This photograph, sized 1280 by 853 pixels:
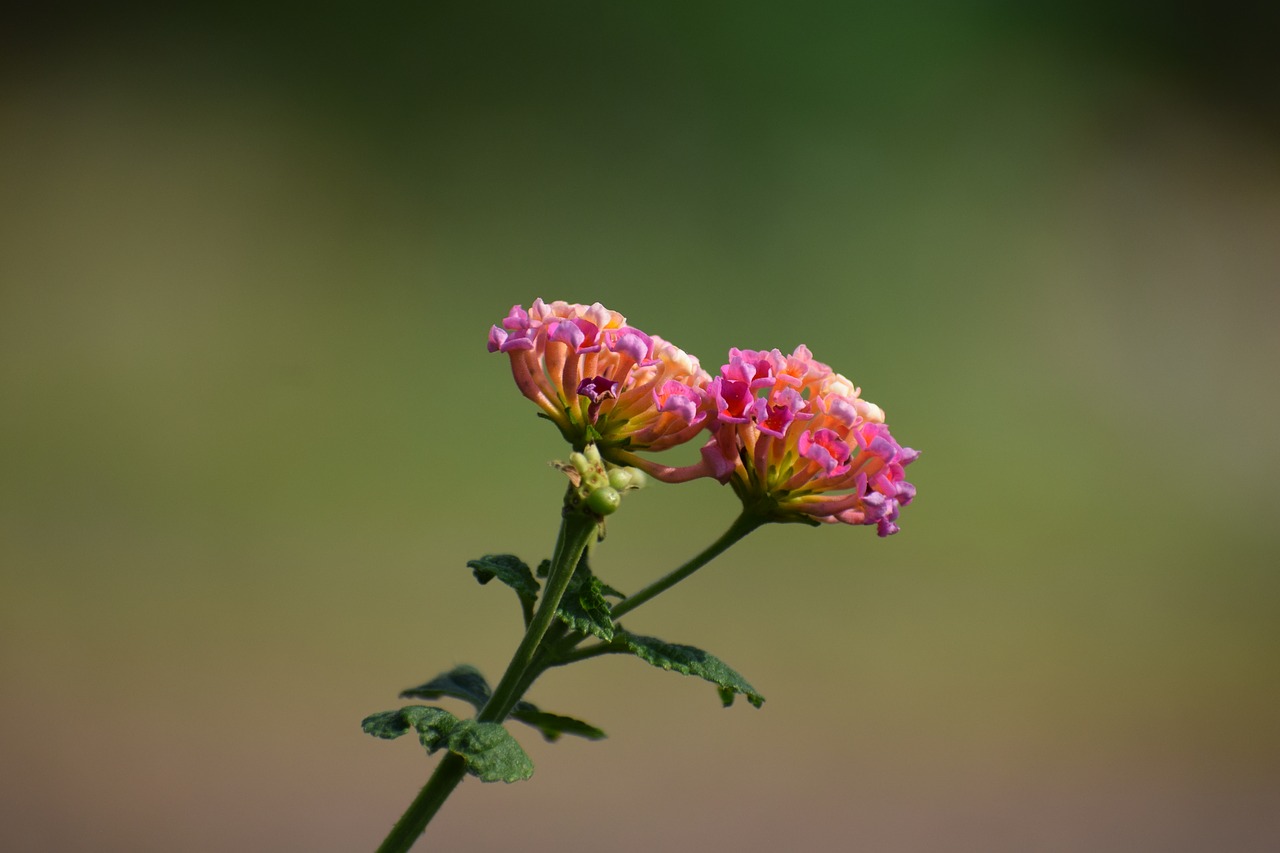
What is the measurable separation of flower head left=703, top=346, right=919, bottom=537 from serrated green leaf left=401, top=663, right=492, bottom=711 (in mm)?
129

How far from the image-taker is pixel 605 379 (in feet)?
1.32

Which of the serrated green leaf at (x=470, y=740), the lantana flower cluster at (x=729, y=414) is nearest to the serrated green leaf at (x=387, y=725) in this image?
the serrated green leaf at (x=470, y=740)

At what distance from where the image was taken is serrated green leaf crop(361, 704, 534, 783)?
0.35 m

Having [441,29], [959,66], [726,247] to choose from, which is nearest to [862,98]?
[959,66]

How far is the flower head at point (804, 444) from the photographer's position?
1.30 ft

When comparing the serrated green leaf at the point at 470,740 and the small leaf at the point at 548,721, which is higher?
the small leaf at the point at 548,721

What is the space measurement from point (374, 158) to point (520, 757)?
2018mm

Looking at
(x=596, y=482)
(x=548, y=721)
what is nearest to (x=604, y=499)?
(x=596, y=482)

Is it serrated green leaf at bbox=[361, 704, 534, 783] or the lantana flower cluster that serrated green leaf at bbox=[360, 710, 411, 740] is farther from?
the lantana flower cluster

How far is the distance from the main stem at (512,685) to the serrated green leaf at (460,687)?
4cm

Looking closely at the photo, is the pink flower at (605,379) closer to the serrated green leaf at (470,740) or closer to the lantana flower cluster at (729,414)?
the lantana flower cluster at (729,414)

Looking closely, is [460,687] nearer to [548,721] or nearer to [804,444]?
[548,721]

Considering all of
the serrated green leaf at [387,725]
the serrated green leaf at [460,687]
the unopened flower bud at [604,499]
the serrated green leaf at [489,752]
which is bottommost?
the serrated green leaf at [387,725]

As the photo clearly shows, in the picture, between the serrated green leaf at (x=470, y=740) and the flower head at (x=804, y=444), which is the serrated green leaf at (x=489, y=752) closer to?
the serrated green leaf at (x=470, y=740)
